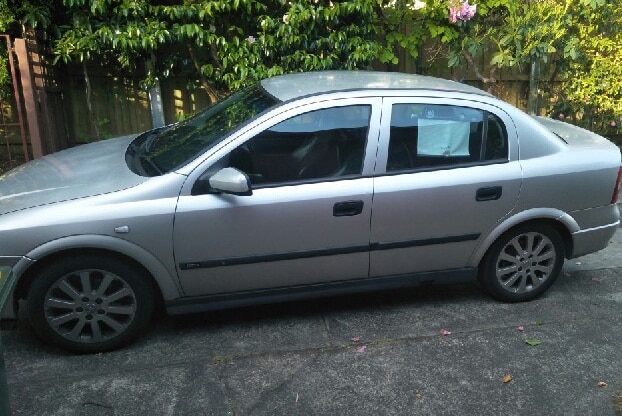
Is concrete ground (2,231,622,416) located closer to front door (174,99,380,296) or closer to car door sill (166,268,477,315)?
car door sill (166,268,477,315)

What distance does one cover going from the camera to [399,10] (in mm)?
6703

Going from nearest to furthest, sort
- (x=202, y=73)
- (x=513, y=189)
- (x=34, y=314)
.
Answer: (x=34, y=314) → (x=513, y=189) → (x=202, y=73)

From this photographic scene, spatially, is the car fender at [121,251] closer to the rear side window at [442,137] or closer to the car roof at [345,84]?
the car roof at [345,84]

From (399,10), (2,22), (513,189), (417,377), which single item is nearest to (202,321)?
(417,377)

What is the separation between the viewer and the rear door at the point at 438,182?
3.58 meters

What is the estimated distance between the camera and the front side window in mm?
3402

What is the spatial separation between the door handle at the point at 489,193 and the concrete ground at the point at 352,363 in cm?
83

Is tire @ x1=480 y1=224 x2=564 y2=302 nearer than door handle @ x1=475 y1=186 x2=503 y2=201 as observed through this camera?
No

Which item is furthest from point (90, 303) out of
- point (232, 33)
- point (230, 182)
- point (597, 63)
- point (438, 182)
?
point (597, 63)

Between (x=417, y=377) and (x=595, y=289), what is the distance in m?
1.97

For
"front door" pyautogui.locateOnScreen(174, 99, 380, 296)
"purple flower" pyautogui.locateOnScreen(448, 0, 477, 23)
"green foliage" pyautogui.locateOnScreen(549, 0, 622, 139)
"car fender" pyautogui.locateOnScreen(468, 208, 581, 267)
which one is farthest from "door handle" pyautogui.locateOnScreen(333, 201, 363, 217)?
"green foliage" pyautogui.locateOnScreen(549, 0, 622, 139)

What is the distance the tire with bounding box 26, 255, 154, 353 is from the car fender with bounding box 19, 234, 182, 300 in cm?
8

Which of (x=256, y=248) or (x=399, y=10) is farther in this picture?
(x=399, y=10)

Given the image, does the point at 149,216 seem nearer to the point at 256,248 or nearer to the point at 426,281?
the point at 256,248
